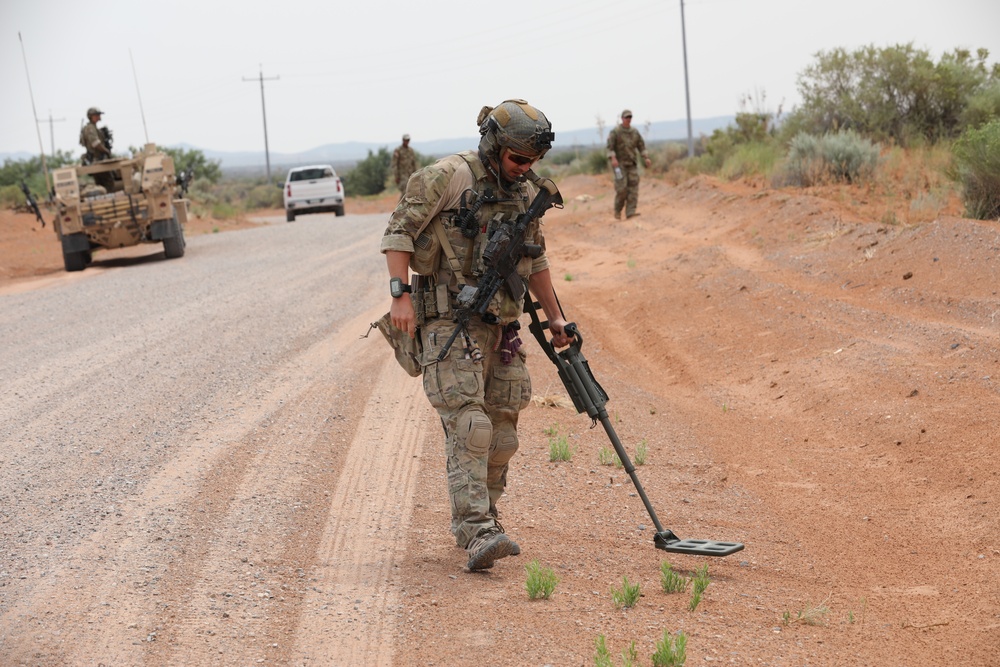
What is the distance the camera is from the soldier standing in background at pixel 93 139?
779 inches

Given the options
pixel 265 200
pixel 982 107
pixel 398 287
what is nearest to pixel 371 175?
pixel 265 200

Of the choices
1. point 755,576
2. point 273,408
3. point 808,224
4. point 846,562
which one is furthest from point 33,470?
point 808,224

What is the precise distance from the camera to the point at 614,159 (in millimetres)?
19297

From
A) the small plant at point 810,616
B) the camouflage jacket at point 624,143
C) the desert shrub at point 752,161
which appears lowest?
the small plant at point 810,616

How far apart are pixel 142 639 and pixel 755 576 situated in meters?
2.58

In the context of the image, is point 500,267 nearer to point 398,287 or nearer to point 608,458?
point 398,287

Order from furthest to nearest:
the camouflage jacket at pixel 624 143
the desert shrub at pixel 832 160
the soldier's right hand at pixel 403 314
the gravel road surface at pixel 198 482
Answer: the camouflage jacket at pixel 624 143, the desert shrub at pixel 832 160, the soldier's right hand at pixel 403 314, the gravel road surface at pixel 198 482

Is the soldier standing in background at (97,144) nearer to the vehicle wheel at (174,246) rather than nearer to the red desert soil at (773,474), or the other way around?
the vehicle wheel at (174,246)

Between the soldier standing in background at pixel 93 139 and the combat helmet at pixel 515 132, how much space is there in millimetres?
17078

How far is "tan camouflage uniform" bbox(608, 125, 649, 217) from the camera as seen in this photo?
1934 centimetres

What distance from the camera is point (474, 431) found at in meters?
4.51

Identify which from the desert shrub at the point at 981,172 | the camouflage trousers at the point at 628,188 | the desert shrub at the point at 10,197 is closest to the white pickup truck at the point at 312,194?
the desert shrub at the point at 10,197

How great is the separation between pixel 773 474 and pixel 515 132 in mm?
3211

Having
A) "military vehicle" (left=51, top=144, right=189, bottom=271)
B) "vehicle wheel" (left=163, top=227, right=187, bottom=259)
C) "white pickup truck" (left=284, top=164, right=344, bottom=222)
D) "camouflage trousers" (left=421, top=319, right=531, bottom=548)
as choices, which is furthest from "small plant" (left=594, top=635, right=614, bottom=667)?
"white pickup truck" (left=284, top=164, right=344, bottom=222)
